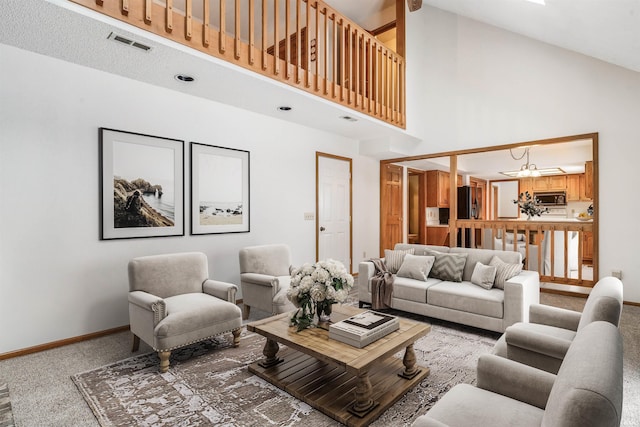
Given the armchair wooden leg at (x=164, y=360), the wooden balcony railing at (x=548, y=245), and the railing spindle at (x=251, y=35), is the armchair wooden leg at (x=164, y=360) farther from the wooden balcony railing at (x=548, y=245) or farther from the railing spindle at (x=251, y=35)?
the wooden balcony railing at (x=548, y=245)

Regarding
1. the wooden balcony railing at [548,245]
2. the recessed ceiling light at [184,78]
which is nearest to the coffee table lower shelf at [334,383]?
the recessed ceiling light at [184,78]

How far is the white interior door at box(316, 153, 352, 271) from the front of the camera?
5625 mm

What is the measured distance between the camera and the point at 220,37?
301cm

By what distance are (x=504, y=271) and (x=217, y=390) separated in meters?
2.94

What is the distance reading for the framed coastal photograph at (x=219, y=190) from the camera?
405cm

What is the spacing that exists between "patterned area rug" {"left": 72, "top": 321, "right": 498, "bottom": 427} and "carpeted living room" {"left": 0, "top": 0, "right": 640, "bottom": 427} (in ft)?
0.06

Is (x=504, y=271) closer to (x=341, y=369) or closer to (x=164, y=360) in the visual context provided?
(x=341, y=369)

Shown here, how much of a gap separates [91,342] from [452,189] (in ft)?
17.7

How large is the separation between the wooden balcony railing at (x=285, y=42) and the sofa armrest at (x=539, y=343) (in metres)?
2.98

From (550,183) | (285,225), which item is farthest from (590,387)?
(550,183)

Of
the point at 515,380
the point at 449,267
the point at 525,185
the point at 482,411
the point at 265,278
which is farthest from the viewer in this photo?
the point at 525,185

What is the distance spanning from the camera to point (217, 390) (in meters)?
2.33

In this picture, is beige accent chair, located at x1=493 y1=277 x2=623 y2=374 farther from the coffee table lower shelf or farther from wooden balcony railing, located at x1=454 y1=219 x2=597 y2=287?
wooden balcony railing, located at x1=454 y1=219 x2=597 y2=287

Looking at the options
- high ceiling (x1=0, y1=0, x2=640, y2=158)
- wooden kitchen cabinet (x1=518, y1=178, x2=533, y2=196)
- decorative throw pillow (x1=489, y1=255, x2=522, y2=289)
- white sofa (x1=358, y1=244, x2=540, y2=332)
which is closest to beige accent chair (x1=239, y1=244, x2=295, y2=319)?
white sofa (x1=358, y1=244, x2=540, y2=332)
